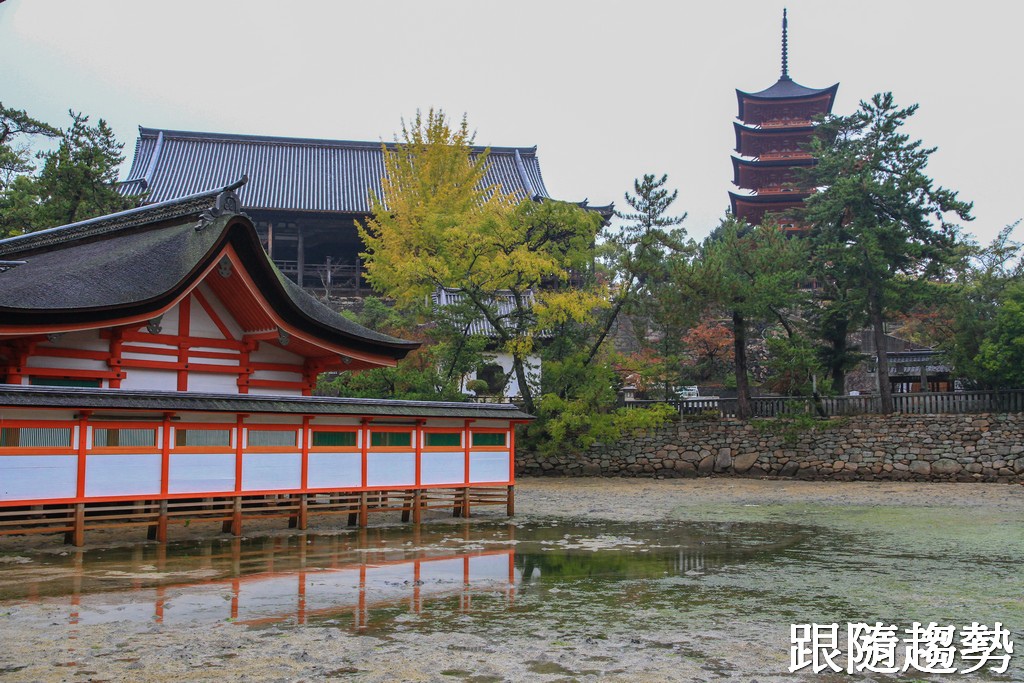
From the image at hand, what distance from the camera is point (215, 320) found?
59.3 ft

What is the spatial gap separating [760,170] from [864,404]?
26.1 m

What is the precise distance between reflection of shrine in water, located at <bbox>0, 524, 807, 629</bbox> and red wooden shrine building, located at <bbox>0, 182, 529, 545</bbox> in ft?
3.27

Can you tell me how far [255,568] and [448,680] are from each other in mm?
5708

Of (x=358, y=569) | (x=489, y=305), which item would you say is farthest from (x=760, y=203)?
(x=358, y=569)

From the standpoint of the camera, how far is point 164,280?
16422 millimetres

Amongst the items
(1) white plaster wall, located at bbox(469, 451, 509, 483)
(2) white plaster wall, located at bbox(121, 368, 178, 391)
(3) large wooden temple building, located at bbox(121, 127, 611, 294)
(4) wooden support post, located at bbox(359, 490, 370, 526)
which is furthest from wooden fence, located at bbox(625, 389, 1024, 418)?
(2) white plaster wall, located at bbox(121, 368, 178, 391)

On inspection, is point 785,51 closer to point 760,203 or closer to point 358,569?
point 760,203

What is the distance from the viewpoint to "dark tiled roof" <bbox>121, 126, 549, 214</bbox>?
40.6 metres

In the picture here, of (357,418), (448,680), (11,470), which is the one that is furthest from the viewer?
(357,418)

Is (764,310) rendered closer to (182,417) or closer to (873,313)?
(873,313)

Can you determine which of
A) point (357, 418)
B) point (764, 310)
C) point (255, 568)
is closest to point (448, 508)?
point (357, 418)

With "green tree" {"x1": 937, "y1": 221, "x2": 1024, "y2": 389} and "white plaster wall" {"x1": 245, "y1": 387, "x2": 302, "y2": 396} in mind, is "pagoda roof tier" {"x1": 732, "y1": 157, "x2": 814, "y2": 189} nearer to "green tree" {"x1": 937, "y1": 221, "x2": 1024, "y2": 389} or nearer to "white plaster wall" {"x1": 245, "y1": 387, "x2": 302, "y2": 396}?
"green tree" {"x1": 937, "y1": 221, "x2": 1024, "y2": 389}

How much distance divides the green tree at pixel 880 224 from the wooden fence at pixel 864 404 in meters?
0.67
